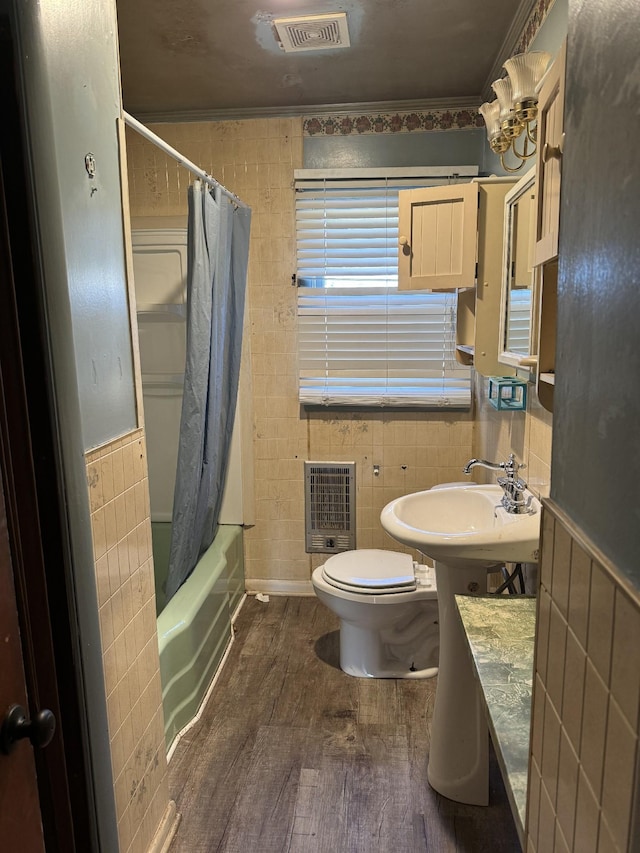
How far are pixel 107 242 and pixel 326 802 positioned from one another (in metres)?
1.75

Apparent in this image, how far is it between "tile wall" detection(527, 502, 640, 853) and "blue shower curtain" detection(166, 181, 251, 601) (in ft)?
5.58

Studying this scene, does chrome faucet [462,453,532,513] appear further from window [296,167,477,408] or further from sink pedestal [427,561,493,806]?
window [296,167,477,408]

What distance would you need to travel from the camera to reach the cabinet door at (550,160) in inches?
43.8

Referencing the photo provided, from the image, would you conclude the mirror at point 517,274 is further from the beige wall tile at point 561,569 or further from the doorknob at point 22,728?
the doorknob at point 22,728

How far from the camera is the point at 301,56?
7.46ft

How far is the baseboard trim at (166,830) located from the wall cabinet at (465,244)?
5.57ft

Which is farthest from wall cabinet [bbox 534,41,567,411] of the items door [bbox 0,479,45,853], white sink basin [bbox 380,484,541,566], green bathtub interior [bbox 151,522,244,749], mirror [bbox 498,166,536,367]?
green bathtub interior [bbox 151,522,244,749]

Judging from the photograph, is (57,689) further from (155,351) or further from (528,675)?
(155,351)

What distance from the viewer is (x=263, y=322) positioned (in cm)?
296

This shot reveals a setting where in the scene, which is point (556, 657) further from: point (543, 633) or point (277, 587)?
point (277, 587)

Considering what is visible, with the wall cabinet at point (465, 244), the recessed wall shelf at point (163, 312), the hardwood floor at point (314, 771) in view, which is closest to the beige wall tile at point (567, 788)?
the hardwood floor at point (314, 771)

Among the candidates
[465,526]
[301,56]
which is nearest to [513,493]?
[465,526]

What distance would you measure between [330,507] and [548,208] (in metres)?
Answer: 2.10

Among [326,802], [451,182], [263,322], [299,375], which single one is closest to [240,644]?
[326,802]
